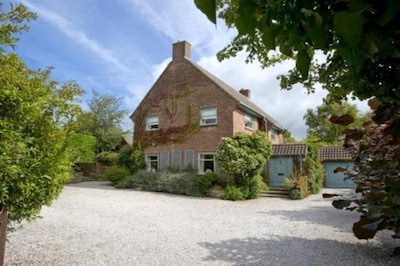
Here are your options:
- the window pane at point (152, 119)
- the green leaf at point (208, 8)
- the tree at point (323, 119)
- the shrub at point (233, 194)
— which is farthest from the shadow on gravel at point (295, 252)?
the tree at point (323, 119)

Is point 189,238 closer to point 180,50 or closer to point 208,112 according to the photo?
point 208,112

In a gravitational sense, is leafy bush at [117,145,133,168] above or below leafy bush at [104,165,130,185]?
above

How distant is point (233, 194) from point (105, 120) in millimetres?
21619

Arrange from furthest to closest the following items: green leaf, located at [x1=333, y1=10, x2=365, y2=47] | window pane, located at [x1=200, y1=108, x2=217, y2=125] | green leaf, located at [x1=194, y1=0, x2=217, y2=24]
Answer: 1. window pane, located at [x1=200, y1=108, x2=217, y2=125]
2. green leaf, located at [x1=194, y1=0, x2=217, y2=24]
3. green leaf, located at [x1=333, y1=10, x2=365, y2=47]

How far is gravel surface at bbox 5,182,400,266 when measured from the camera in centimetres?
635

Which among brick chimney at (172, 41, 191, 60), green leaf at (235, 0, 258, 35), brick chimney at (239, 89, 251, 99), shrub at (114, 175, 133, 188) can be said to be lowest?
shrub at (114, 175, 133, 188)

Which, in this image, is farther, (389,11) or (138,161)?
(138,161)

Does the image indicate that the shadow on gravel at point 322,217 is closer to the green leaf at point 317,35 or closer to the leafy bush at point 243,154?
the leafy bush at point 243,154

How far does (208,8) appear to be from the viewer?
833 millimetres

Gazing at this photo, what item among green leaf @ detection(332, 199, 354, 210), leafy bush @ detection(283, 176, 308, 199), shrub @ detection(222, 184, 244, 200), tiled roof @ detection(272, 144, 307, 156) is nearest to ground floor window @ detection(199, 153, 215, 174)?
shrub @ detection(222, 184, 244, 200)

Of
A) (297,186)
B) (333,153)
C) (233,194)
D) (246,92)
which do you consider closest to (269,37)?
(233,194)

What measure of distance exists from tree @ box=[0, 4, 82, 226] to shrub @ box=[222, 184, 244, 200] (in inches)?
531

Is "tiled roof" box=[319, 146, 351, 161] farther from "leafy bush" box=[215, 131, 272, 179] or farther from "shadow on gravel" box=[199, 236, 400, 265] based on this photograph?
"shadow on gravel" box=[199, 236, 400, 265]

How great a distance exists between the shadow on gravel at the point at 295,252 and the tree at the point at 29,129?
11.9 ft
